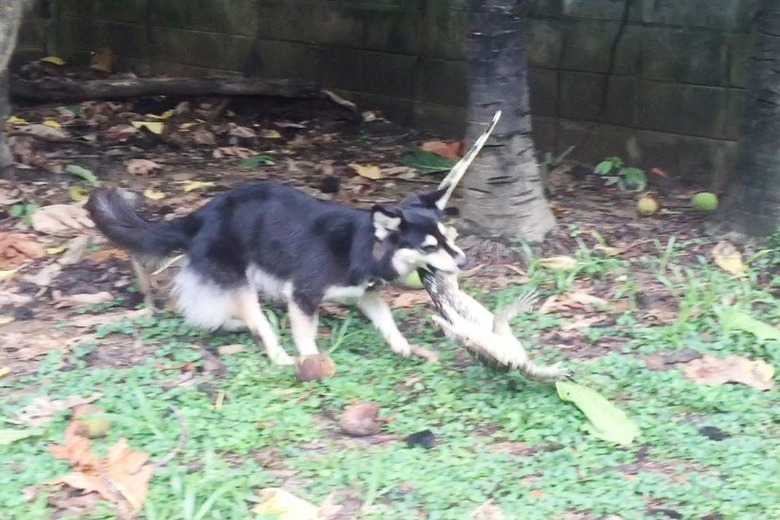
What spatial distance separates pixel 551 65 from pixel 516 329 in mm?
3152

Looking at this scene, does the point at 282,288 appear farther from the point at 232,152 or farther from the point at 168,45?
the point at 168,45

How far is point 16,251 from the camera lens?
6.02 meters

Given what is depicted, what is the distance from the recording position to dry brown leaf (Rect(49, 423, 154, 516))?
3.57 meters

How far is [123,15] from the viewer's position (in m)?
10.3

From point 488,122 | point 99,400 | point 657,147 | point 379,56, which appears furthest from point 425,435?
point 379,56

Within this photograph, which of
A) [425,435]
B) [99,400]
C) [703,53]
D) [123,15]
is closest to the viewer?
[425,435]

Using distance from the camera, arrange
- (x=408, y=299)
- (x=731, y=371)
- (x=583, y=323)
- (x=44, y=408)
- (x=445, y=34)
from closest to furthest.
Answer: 1. (x=44, y=408)
2. (x=731, y=371)
3. (x=583, y=323)
4. (x=408, y=299)
5. (x=445, y=34)

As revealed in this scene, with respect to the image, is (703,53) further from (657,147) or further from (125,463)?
(125,463)

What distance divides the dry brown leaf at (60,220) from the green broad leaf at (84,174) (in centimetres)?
64

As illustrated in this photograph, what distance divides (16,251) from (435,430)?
3167mm

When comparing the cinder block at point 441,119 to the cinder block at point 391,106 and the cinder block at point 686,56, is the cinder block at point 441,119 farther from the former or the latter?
the cinder block at point 686,56

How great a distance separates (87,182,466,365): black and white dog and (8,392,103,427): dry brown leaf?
0.86m

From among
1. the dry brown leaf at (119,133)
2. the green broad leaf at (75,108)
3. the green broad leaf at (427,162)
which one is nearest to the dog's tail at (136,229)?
the green broad leaf at (427,162)

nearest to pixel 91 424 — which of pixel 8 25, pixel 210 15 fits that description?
pixel 8 25
